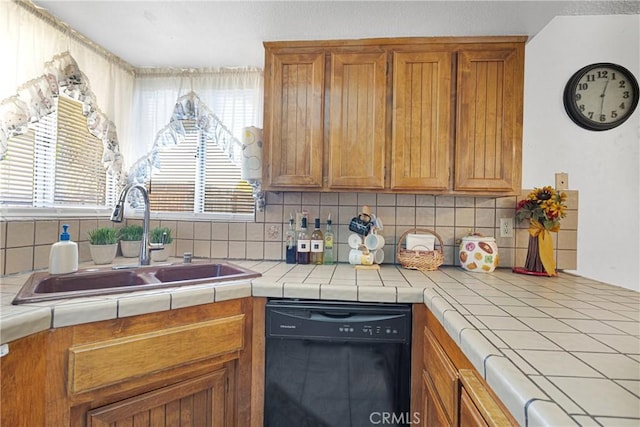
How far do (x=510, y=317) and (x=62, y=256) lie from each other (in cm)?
171

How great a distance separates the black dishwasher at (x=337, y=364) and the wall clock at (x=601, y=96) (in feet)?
4.91

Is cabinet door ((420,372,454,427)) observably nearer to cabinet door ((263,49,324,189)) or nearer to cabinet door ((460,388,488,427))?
cabinet door ((460,388,488,427))

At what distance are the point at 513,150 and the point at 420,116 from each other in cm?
49

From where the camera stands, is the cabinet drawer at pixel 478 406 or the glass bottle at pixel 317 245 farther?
the glass bottle at pixel 317 245

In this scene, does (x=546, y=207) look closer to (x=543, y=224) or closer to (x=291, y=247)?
(x=543, y=224)

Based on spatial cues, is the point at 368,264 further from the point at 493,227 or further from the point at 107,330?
the point at 107,330

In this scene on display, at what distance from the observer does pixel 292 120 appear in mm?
1622

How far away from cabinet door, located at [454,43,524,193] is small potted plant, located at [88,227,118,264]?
1843mm

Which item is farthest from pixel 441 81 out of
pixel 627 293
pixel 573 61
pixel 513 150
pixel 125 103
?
pixel 125 103

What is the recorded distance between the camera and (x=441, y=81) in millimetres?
1543

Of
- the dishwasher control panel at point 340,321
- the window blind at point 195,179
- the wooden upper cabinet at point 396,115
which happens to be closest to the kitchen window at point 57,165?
the window blind at point 195,179

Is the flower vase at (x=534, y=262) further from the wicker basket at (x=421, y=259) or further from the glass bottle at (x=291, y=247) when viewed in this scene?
the glass bottle at (x=291, y=247)

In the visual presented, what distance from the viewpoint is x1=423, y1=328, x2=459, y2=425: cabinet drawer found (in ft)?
2.72

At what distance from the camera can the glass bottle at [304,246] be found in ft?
5.63
